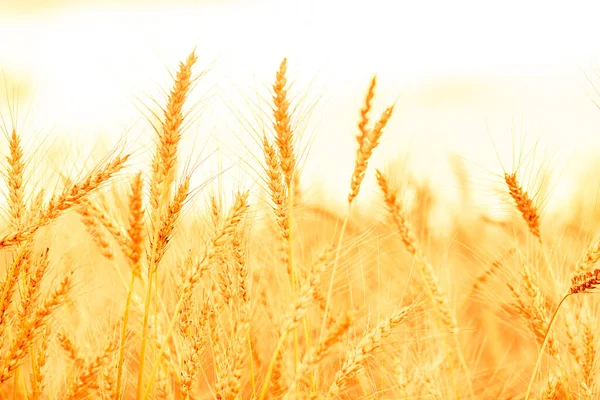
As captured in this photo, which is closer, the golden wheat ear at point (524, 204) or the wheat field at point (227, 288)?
the wheat field at point (227, 288)

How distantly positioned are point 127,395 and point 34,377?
41.4 inches

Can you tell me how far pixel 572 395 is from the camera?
188 cm

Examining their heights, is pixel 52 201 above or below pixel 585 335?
above

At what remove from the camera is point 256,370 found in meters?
2.45

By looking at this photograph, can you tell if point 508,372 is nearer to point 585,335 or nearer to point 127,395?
point 585,335

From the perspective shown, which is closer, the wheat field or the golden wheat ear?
the wheat field

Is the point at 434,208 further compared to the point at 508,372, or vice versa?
the point at 434,208

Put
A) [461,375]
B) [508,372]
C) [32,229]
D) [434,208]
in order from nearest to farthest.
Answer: [32,229] < [461,375] < [508,372] < [434,208]

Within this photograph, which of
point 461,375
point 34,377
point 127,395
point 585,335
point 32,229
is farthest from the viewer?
point 127,395

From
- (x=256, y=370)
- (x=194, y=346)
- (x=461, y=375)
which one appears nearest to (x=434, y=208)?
(x=461, y=375)

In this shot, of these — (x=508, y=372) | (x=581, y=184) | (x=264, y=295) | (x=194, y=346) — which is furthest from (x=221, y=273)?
(x=581, y=184)

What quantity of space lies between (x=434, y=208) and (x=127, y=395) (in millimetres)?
1773

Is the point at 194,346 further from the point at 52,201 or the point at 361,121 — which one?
the point at 361,121

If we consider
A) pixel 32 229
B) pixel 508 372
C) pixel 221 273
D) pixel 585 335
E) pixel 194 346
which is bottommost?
pixel 508 372
